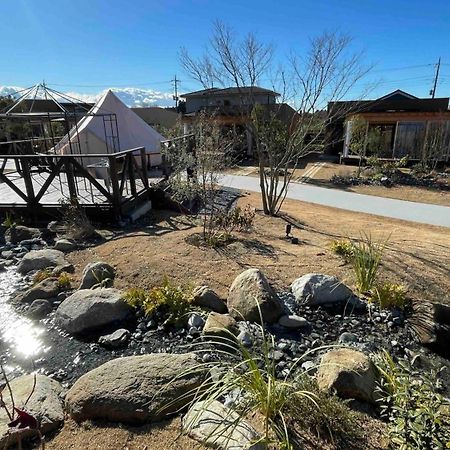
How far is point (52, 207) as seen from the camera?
762 centimetres

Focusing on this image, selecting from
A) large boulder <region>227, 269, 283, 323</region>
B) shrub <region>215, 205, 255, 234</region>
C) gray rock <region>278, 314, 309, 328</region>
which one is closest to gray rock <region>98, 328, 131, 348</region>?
large boulder <region>227, 269, 283, 323</region>

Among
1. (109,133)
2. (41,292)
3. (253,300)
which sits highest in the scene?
(109,133)

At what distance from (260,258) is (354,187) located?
33.8 feet

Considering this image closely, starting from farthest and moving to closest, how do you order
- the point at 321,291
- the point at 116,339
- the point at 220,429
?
the point at 321,291 < the point at 116,339 < the point at 220,429

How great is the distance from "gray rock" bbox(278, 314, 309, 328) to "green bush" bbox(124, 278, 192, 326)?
1079 mm

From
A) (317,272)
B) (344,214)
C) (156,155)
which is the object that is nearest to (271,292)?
(317,272)

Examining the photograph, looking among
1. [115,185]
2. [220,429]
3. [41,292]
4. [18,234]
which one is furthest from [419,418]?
[18,234]

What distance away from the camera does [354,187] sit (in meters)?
14.1

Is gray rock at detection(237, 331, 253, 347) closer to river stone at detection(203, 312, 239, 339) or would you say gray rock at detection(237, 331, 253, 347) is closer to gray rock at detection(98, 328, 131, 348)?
river stone at detection(203, 312, 239, 339)

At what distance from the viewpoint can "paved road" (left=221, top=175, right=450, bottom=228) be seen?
9859 millimetres

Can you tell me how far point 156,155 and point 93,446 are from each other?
574 inches

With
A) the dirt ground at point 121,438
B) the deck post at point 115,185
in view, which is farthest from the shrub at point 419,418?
the deck post at point 115,185

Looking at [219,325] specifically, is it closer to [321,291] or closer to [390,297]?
[321,291]

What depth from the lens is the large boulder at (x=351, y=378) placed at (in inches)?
97.0
